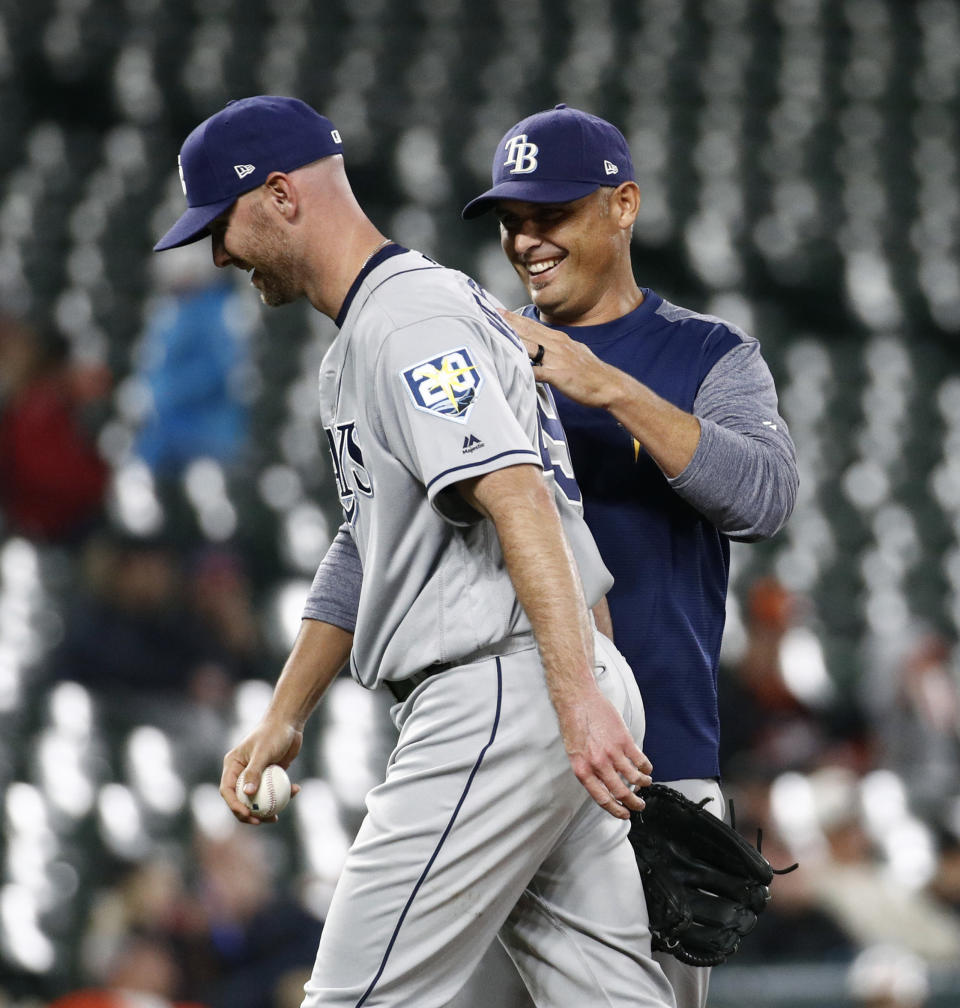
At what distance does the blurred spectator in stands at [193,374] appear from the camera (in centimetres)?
529

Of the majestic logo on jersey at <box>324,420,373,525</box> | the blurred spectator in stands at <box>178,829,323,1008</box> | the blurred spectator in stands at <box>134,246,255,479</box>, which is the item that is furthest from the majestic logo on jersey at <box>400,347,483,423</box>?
the blurred spectator in stands at <box>134,246,255,479</box>

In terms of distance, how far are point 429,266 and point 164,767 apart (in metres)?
2.99

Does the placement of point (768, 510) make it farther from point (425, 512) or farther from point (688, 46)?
point (688, 46)

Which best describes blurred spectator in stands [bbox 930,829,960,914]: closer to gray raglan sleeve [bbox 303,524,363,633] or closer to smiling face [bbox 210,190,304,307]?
gray raglan sleeve [bbox 303,524,363,633]

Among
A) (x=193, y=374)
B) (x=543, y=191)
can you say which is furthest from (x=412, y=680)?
(x=193, y=374)

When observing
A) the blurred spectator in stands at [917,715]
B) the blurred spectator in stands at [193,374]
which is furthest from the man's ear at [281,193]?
the blurred spectator in stands at [917,715]

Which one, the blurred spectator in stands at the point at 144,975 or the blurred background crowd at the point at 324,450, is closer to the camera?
the blurred spectator in stands at the point at 144,975

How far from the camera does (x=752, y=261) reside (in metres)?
8.42

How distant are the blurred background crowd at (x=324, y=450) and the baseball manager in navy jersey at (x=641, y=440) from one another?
79.3 inches

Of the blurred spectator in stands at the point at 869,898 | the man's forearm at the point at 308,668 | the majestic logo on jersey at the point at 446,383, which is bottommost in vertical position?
the blurred spectator in stands at the point at 869,898

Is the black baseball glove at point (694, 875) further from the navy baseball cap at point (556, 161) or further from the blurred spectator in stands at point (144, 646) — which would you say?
the blurred spectator in stands at point (144, 646)

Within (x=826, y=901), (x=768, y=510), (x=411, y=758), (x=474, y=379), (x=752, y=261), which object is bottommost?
(x=826, y=901)

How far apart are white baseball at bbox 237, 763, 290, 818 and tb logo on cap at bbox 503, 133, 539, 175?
880 mm

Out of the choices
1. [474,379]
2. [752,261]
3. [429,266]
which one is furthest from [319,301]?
[752,261]
